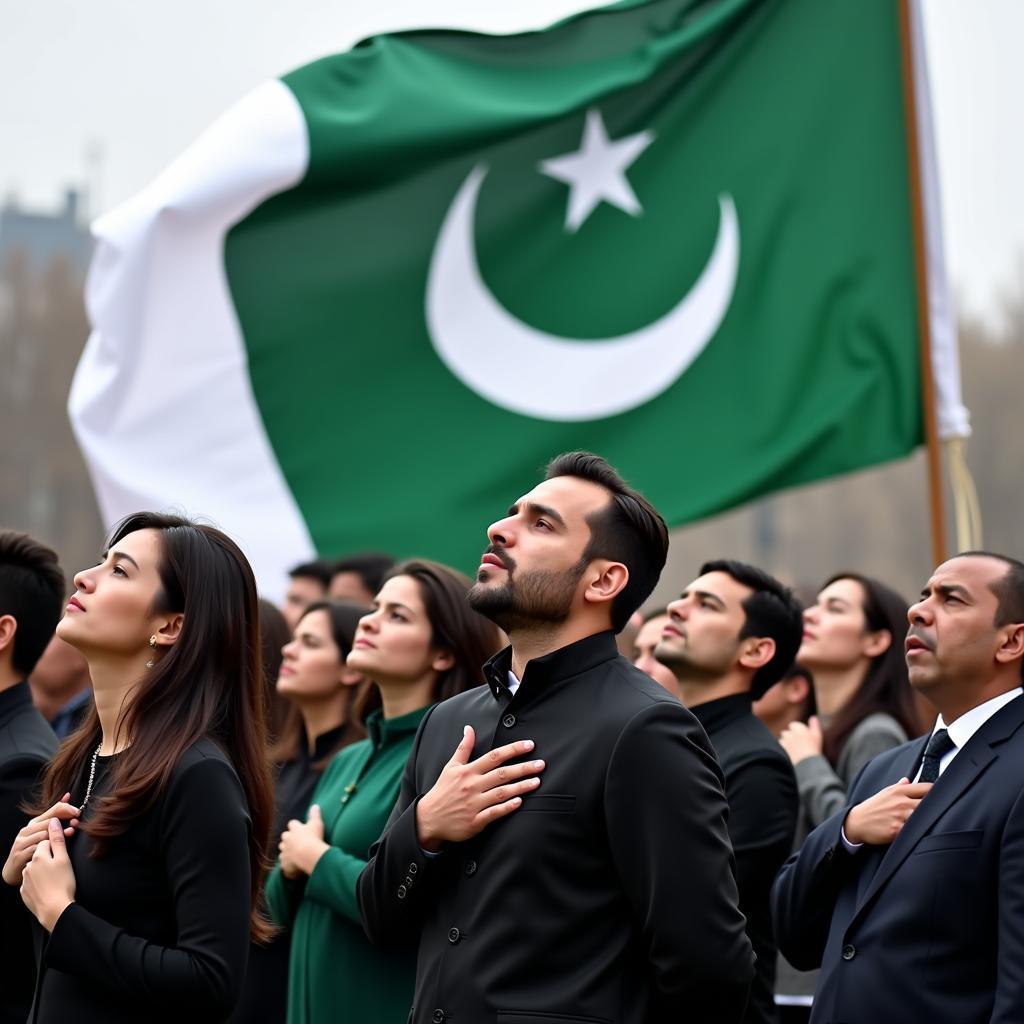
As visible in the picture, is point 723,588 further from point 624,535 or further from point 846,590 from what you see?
point 624,535

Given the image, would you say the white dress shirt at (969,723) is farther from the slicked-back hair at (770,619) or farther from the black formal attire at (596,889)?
the slicked-back hair at (770,619)

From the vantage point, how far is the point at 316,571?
8.05 meters

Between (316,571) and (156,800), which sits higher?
(156,800)

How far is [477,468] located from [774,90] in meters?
2.32

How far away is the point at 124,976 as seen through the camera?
11.6 feet

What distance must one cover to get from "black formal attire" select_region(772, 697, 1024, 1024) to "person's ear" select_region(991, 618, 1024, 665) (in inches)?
4.9

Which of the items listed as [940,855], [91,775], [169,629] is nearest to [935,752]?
[940,855]

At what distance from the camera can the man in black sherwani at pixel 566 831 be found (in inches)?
139

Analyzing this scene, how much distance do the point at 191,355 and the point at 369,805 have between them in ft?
10.7

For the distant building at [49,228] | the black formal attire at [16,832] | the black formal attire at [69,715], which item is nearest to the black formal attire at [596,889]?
the black formal attire at [16,832]

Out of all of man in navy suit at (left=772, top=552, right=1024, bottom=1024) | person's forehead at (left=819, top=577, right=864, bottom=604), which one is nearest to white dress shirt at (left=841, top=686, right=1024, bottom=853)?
man in navy suit at (left=772, top=552, right=1024, bottom=1024)

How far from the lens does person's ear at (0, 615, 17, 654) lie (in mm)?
4906

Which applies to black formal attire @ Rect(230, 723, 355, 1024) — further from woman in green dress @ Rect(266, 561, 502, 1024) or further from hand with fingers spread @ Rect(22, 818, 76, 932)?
hand with fingers spread @ Rect(22, 818, 76, 932)

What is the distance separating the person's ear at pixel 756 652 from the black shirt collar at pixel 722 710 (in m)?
0.11
